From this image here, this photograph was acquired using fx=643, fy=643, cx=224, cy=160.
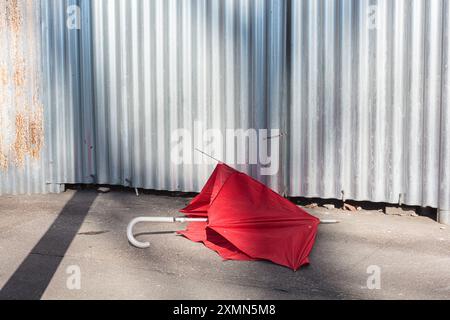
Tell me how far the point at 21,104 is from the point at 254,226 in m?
4.07

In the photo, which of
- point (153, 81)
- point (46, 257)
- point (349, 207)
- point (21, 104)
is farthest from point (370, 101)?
point (21, 104)

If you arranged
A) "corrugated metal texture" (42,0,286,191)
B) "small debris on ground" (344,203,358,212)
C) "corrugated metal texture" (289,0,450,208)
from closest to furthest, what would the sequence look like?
"corrugated metal texture" (289,0,450,208) → "small debris on ground" (344,203,358,212) → "corrugated metal texture" (42,0,286,191)

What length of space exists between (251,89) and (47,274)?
10.4 feet

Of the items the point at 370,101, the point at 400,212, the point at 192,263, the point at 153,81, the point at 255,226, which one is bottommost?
the point at 192,263

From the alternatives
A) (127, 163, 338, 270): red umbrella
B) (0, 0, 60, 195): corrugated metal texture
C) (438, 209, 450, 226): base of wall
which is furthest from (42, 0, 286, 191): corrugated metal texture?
(438, 209, 450, 226): base of wall

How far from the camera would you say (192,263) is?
5125mm

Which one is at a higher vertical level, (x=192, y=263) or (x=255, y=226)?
(x=255, y=226)

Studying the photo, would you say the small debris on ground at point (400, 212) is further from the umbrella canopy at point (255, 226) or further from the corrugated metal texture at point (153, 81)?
the umbrella canopy at point (255, 226)

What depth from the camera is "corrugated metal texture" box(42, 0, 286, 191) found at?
699cm

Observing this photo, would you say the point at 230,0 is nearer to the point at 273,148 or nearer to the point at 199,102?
the point at 199,102

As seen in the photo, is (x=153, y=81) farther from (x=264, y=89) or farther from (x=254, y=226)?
(x=254, y=226)

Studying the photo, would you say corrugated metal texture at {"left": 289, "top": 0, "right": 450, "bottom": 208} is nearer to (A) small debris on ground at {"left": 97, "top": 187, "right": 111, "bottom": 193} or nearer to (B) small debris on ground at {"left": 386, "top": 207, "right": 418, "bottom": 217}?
(B) small debris on ground at {"left": 386, "top": 207, "right": 418, "bottom": 217}

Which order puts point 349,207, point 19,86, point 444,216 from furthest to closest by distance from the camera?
point 19,86 → point 349,207 → point 444,216

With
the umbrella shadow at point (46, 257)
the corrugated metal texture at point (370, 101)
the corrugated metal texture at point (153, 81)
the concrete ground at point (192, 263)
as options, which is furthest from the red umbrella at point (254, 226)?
the corrugated metal texture at point (153, 81)
